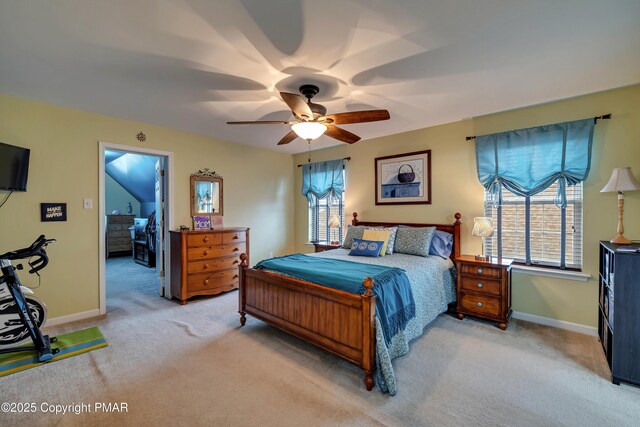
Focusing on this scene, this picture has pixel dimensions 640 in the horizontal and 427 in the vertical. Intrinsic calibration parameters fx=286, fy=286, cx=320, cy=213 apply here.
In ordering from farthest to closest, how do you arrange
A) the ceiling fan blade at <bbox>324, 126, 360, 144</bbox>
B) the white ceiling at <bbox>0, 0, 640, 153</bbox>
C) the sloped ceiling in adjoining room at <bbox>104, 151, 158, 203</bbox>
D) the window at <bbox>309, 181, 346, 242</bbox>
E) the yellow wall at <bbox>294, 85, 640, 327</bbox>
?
the sloped ceiling in adjoining room at <bbox>104, 151, 158, 203</bbox>
the window at <bbox>309, 181, 346, 242</bbox>
the ceiling fan blade at <bbox>324, 126, 360, 144</bbox>
the yellow wall at <bbox>294, 85, 640, 327</bbox>
the white ceiling at <bbox>0, 0, 640, 153</bbox>

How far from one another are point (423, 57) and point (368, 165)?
2619 mm

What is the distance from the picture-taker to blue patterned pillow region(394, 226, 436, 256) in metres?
3.62

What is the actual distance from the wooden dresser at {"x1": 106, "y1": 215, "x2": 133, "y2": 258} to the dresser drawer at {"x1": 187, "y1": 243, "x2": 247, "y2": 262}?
5.45 meters

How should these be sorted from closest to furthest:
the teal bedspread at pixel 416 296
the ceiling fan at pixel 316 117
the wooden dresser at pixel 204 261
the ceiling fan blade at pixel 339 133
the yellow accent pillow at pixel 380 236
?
the teal bedspread at pixel 416 296
the ceiling fan at pixel 316 117
the ceiling fan blade at pixel 339 133
the yellow accent pillow at pixel 380 236
the wooden dresser at pixel 204 261

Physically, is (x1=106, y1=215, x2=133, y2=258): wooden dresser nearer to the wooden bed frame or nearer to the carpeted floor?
the carpeted floor

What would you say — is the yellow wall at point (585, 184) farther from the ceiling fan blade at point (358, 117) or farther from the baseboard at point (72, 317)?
the baseboard at point (72, 317)

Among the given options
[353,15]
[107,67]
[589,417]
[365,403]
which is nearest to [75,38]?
[107,67]

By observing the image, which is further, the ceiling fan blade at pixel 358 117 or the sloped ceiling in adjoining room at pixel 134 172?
the sloped ceiling in adjoining room at pixel 134 172

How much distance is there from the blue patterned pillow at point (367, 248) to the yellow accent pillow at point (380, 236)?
2.4 inches

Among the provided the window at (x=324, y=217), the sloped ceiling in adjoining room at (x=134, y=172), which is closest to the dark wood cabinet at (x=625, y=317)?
the window at (x=324, y=217)

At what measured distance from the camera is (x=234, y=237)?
14.7 ft

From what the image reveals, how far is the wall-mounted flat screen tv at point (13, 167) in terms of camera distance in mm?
2807

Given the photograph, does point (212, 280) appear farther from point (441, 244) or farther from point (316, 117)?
point (441, 244)

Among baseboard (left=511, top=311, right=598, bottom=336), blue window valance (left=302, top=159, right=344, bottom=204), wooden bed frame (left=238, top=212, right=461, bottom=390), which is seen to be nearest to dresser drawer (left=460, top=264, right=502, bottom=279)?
baseboard (left=511, top=311, right=598, bottom=336)
